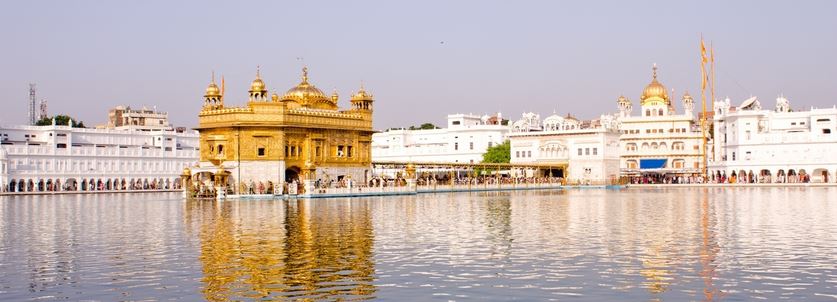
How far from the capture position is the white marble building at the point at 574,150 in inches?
3597

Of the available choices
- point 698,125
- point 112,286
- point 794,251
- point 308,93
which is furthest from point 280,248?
point 698,125

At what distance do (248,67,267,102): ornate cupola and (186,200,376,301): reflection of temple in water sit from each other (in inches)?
1031

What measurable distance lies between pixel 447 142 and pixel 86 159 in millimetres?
38735

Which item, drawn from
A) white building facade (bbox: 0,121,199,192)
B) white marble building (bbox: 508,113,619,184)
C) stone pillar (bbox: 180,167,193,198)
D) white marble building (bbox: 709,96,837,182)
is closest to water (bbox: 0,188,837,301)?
stone pillar (bbox: 180,167,193,198)

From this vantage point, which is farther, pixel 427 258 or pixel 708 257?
pixel 427 258

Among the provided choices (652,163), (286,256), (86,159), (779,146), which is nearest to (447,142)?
(652,163)

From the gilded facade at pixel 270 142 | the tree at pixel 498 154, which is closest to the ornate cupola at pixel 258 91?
the gilded facade at pixel 270 142

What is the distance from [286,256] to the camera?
1984cm

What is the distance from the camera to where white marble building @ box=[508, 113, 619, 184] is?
91375 mm

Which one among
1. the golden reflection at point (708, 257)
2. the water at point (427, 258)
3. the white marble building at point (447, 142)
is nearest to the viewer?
the golden reflection at point (708, 257)

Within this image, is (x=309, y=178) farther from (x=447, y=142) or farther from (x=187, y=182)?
(x=447, y=142)

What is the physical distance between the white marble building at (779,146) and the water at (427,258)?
5522 centimetres

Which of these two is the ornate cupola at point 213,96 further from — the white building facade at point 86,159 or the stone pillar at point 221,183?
the white building facade at point 86,159

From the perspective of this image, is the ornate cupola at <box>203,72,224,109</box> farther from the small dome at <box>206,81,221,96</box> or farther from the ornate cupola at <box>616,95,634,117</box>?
the ornate cupola at <box>616,95,634,117</box>
